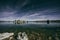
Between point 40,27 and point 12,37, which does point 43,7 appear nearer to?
point 40,27

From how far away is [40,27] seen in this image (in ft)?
5.12

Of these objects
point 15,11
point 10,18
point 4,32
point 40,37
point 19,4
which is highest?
point 19,4

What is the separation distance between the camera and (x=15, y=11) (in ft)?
5.07

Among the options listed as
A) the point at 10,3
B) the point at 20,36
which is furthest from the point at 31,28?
the point at 10,3

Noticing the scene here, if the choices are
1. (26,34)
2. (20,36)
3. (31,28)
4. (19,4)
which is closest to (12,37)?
(20,36)

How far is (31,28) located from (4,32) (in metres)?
0.50

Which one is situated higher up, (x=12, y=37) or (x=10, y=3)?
(x=10, y=3)

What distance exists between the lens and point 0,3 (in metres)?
1.56

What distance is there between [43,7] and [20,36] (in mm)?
677

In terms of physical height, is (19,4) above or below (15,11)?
above

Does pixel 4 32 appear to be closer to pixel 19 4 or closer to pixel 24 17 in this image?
pixel 24 17

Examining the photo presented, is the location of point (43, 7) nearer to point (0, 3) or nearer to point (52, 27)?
point (52, 27)

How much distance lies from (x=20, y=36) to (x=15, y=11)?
469 millimetres

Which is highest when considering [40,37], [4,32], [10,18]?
[10,18]
